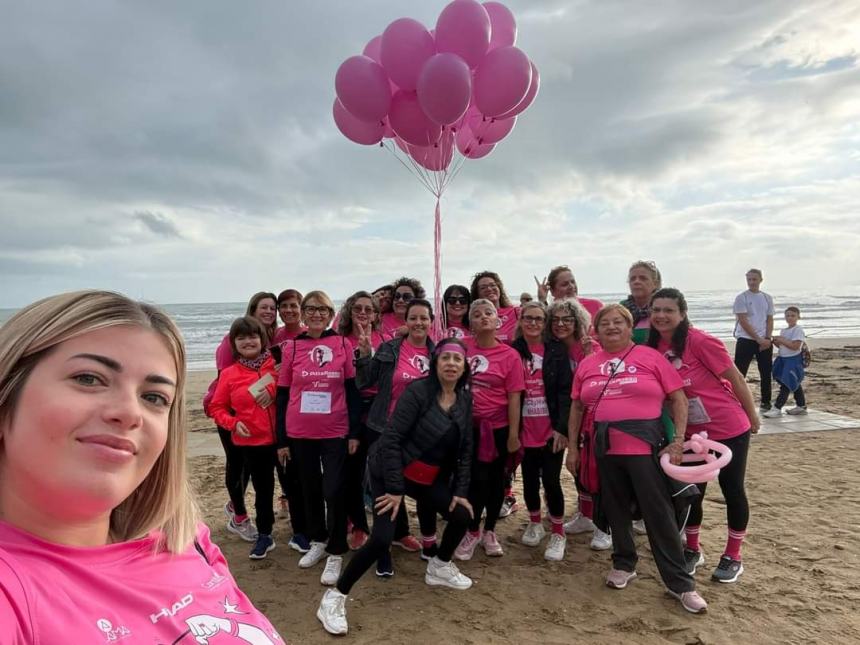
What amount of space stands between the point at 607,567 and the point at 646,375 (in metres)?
1.49

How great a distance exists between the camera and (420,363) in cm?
377

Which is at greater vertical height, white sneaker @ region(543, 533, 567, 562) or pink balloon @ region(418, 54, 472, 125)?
pink balloon @ region(418, 54, 472, 125)

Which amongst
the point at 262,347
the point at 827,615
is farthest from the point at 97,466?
the point at 827,615

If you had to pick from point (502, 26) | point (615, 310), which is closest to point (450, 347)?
point (615, 310)

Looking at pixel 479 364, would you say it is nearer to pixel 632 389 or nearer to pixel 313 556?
pixel 632 389

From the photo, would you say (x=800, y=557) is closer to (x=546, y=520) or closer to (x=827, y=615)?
(x=827, y=615)

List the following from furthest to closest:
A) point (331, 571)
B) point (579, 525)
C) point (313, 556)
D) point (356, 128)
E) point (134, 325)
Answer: point (356, 128), point (579, 525), point (313, 556), point (331, 571), point (134, 325)

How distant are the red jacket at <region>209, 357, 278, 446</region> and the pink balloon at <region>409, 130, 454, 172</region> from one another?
2.57m

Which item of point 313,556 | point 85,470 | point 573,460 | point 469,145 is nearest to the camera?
point 85,470

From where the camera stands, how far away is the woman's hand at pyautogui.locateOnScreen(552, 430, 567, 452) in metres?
3.70

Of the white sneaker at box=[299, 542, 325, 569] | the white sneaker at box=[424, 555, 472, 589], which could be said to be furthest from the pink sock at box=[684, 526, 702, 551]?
the white sneaker at box=[299, 542, 325, 569]

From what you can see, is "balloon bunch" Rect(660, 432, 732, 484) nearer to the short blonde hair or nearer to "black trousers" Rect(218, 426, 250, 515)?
the short blonde hair

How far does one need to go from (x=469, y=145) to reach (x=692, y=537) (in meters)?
3.86

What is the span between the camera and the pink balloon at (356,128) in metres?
4.65
